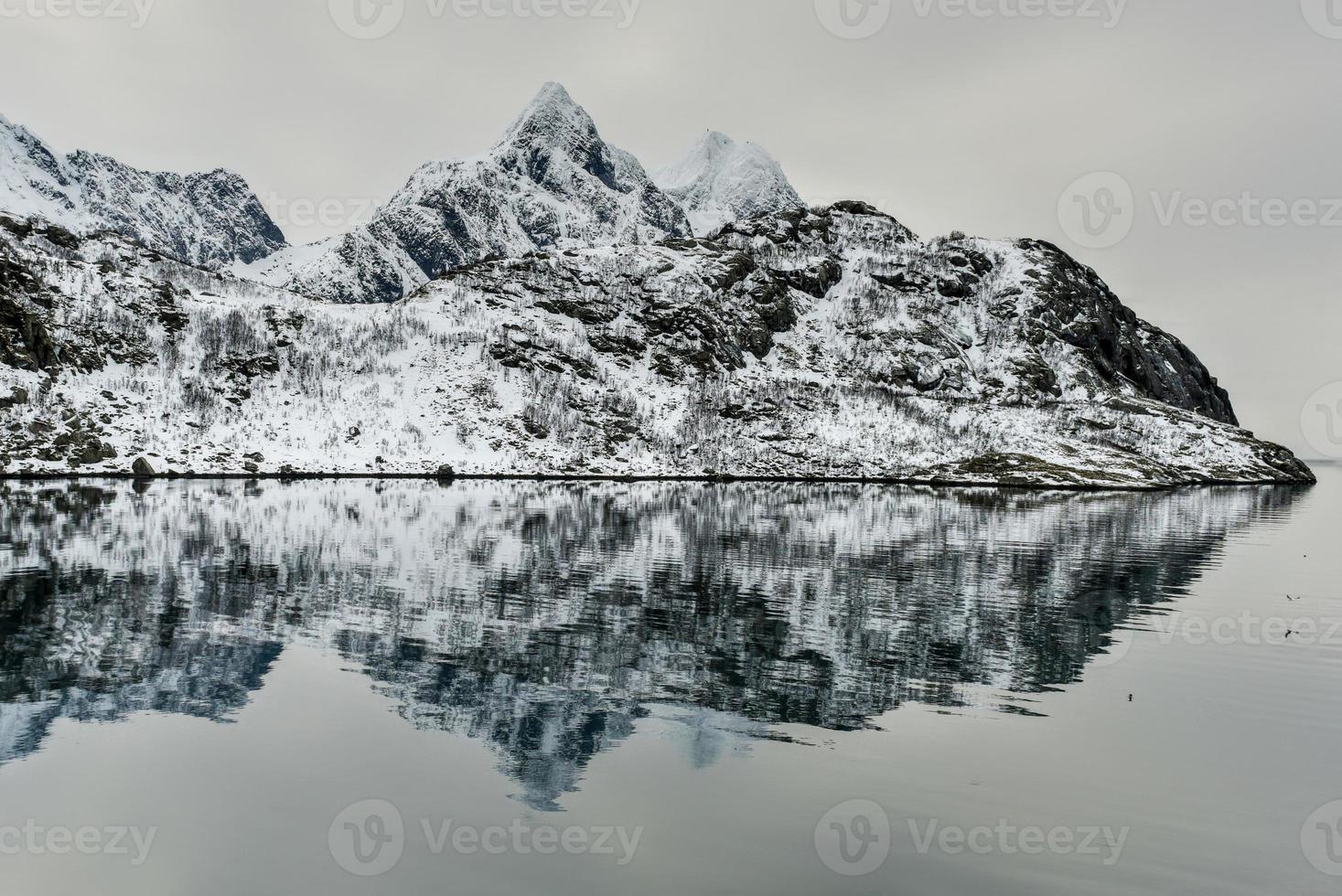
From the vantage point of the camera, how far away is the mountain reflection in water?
2331cm

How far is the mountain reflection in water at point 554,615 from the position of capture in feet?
76.5

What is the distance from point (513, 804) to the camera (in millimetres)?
16859

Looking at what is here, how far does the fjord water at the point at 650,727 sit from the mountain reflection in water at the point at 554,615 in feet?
0.72

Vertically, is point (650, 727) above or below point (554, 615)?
above

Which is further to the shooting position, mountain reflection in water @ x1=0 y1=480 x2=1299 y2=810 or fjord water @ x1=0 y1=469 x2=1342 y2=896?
mountain reflection in water @ x1=0 y1=480 x2=1299 y2=810

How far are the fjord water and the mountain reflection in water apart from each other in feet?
0.72

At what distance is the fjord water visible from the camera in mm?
14812

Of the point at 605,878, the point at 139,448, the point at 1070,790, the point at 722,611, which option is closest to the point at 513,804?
the point at 605,878

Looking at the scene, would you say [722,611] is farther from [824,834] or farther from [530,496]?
[530,496]

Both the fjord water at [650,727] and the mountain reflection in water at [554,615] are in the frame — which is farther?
the mountain reflection in water at [554,615]

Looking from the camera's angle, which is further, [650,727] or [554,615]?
[554,615]

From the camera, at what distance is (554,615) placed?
3572 cm

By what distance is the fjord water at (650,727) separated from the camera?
14.8 m

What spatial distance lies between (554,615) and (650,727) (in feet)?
48.0
